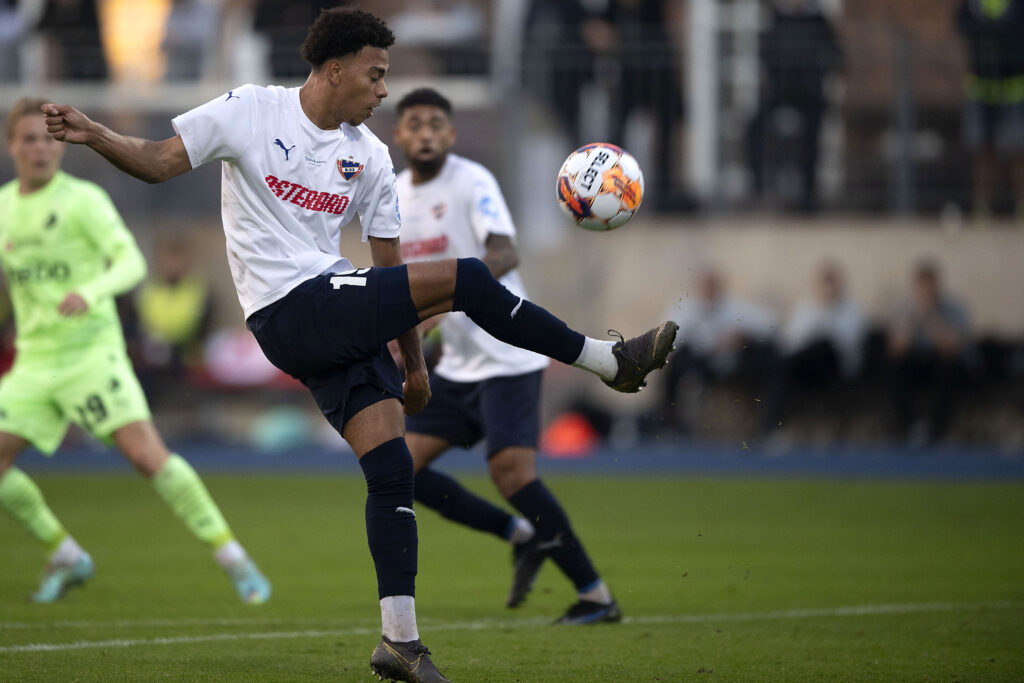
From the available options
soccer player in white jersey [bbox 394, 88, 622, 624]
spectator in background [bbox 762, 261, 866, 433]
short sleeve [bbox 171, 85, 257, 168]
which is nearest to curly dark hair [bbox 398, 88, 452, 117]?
soccer player in white jersey [bbox 394, 88, 622, 624]

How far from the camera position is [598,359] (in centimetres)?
583

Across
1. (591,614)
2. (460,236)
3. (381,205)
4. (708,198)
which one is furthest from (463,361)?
(708,198)

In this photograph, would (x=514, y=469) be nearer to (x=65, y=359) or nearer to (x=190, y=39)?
(x=65, y=359)

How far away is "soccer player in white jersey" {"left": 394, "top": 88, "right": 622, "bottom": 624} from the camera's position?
7941 mm

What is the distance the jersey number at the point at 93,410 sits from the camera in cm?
841

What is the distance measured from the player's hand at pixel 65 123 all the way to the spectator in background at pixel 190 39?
12.9 metres

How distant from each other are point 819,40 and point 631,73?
2053mm

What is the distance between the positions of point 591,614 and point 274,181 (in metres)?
2.99

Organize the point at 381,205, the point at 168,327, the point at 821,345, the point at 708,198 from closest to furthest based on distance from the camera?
the point at 381,205 < the point at 821,345 < the point at 708,198 < the point at 168,327

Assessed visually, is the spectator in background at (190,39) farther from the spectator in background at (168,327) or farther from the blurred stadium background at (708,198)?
the spectator in background at (168,327)

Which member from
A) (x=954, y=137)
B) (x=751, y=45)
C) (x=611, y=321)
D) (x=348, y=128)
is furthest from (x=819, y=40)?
(x=348, y=128)

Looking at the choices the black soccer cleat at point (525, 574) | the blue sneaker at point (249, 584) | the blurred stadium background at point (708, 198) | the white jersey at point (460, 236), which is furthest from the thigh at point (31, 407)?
the blurred stadium background at point (708, 198)

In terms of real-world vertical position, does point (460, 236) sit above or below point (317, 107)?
below

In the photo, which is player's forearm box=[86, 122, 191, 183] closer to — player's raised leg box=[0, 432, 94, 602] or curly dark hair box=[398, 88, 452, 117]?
curly dark hair box=[398, 88, 452, 117]
